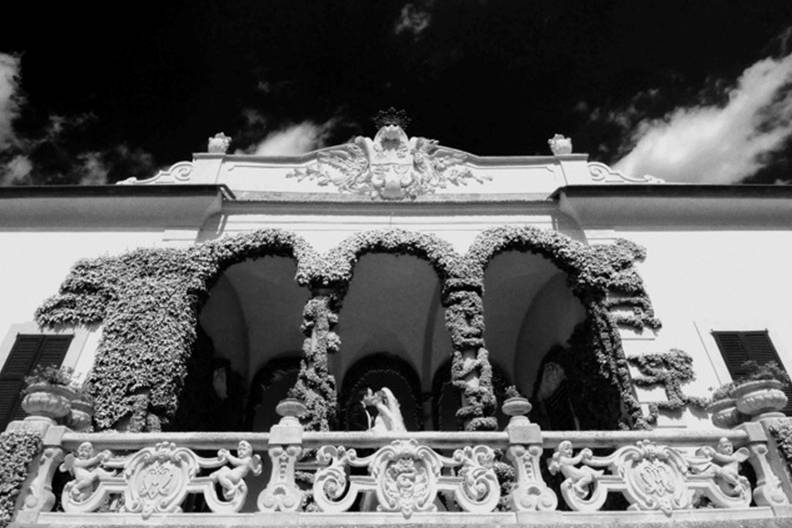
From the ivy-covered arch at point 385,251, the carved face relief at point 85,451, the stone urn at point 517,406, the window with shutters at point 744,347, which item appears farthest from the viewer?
the ivy-covered arch at point 385,251

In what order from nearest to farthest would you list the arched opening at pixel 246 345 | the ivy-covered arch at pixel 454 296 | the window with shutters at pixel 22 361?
the ivy-covered arch at pixel 454 296
the window with shutters at pixel 22 361
the arched opening at pixel 246 345

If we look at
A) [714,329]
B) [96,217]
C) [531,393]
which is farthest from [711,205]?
[96,217]

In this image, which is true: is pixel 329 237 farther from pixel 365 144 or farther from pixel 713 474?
pixel 713 474

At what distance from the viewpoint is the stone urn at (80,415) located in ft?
24.9

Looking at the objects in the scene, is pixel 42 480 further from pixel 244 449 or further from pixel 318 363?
pixel 318 363

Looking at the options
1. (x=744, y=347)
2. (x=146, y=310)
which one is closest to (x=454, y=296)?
(x=744, y=347)

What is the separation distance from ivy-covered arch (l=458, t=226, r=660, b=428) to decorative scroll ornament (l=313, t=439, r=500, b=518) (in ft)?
15.9

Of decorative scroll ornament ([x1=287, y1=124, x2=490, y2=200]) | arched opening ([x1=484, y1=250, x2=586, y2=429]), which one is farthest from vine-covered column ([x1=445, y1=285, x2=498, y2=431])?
decorative scroll ornament ([x1=287, y1=124, x2=490, y2=200])

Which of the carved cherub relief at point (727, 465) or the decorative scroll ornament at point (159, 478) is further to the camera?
the carved cherub relief at point (727, 465)

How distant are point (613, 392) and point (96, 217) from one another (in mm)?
11714

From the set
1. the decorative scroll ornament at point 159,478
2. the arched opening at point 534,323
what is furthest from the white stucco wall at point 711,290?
the decorative scroll ornament at point 159,478

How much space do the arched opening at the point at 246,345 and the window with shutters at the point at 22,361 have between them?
251 centimetres

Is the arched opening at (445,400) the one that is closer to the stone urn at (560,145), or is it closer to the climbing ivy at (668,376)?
the climbing ivy at (668,376)

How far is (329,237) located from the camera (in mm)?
11734
